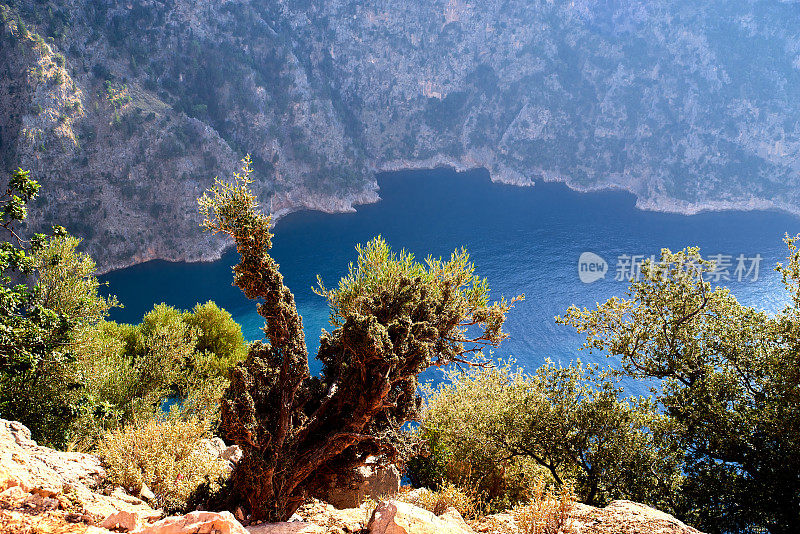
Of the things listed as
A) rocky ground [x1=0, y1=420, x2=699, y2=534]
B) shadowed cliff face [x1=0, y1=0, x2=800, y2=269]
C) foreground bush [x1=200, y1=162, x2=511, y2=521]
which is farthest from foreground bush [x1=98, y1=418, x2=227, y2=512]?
shadowed cliff face [x1=0, y1=0, x2=800, y2=269]

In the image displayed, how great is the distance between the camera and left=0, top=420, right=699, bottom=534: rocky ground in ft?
31.0

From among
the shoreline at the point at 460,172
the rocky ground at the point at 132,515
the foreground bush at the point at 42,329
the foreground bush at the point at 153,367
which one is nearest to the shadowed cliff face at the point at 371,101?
the shoreline at the point at 460,172

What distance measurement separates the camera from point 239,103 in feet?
404

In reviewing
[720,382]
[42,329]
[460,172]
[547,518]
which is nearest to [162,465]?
[42,329]

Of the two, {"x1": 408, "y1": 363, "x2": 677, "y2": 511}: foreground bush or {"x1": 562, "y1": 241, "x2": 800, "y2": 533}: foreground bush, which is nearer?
{"x1": 562, "y1": 241, "x2": 800, "y2": 533}: foreground bush

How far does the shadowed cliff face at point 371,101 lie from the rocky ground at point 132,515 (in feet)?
286

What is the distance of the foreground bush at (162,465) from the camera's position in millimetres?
16539

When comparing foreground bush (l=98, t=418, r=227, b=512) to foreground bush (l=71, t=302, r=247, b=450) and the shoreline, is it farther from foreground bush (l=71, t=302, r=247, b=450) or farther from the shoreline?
the shoreline

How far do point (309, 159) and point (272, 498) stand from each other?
121 metres

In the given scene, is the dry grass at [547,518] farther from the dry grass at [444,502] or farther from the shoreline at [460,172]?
the shoreline at [460,172]

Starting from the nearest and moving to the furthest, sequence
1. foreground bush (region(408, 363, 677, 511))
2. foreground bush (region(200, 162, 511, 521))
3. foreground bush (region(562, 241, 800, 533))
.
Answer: foreground bush (region(200, 162, 511, 521))
foreground bush (region(562, 241, 800, 533))
foreground bush (region(408, 363, 677, 511))

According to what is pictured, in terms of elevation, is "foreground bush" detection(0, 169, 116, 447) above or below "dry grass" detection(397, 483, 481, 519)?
above

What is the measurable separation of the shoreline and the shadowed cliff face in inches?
29.6

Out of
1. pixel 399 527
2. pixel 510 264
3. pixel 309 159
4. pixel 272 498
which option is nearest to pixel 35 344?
pixel 272 498
